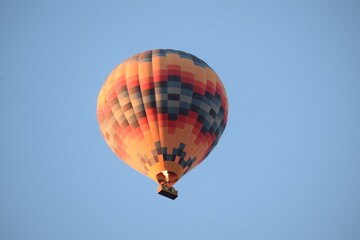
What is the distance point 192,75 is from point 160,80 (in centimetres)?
124

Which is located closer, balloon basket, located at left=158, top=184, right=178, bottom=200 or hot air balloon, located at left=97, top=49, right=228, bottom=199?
balloon basket, located at left=158, top=184, right=178, bottom=200

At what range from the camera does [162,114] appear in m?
21.5

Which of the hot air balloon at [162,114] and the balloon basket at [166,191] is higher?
the hot air balloon at [162,114]

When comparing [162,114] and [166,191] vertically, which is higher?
[162,114]

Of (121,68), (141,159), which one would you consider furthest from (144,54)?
(141,159)

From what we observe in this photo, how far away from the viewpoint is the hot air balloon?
2125cm

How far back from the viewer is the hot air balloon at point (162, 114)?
2125 centimetres

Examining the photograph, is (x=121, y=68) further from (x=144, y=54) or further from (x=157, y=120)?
(x=157, y=120)

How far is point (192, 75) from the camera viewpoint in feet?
73.7

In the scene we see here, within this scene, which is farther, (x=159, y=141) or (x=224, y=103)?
(x=224, y=103)

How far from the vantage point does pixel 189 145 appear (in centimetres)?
2153

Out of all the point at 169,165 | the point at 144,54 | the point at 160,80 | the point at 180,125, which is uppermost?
the point at 144,54

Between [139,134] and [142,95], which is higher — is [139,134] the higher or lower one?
the lower one

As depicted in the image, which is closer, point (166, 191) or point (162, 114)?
point (166, 191)
